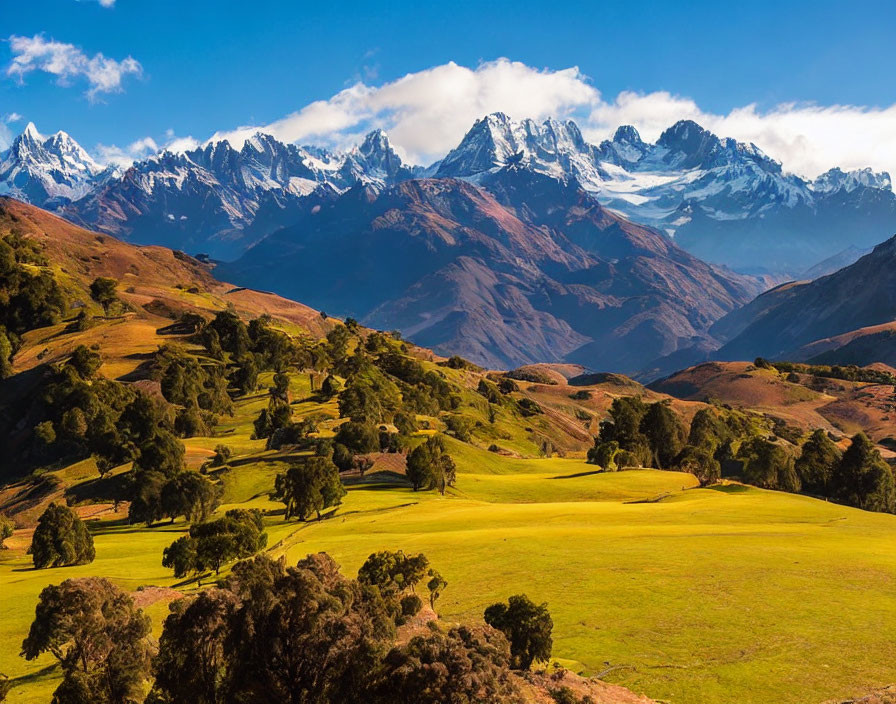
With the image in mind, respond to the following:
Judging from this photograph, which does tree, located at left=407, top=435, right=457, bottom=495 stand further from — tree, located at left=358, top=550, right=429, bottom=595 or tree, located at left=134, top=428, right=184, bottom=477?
tree, located at left=358, top=550, right=429, bottom=595

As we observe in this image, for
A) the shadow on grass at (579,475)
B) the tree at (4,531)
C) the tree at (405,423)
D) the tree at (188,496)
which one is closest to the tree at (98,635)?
the tree at (188,496)

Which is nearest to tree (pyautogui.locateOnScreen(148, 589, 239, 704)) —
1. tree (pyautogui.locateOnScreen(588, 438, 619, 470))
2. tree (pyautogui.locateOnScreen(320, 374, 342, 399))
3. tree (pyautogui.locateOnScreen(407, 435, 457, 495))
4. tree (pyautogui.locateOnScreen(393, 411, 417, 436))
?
tree (pyautogui.locateOnScreen(407, 435, 457, 495))

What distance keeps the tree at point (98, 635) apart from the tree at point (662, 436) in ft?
421

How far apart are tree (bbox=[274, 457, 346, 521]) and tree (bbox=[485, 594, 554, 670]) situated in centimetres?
5261

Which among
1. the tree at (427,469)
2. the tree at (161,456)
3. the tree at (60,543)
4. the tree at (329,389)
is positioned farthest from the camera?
the tree at (329,389)

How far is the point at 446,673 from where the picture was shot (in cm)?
2747

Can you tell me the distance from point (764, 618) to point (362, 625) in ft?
97.0

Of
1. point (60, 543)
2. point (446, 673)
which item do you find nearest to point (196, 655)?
point (446, 673)

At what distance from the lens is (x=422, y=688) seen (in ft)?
90.8

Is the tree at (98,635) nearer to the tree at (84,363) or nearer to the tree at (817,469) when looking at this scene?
the tree at (817,469)

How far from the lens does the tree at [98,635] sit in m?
34.2

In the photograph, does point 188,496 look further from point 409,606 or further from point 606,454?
point 606,454

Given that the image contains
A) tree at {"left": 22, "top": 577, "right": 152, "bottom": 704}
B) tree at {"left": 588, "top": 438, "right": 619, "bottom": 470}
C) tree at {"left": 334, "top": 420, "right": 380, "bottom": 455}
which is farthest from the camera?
tree at {"left": 588, "top": 438, "right": 619, "bottom": 470}

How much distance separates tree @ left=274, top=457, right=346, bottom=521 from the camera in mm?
90500
